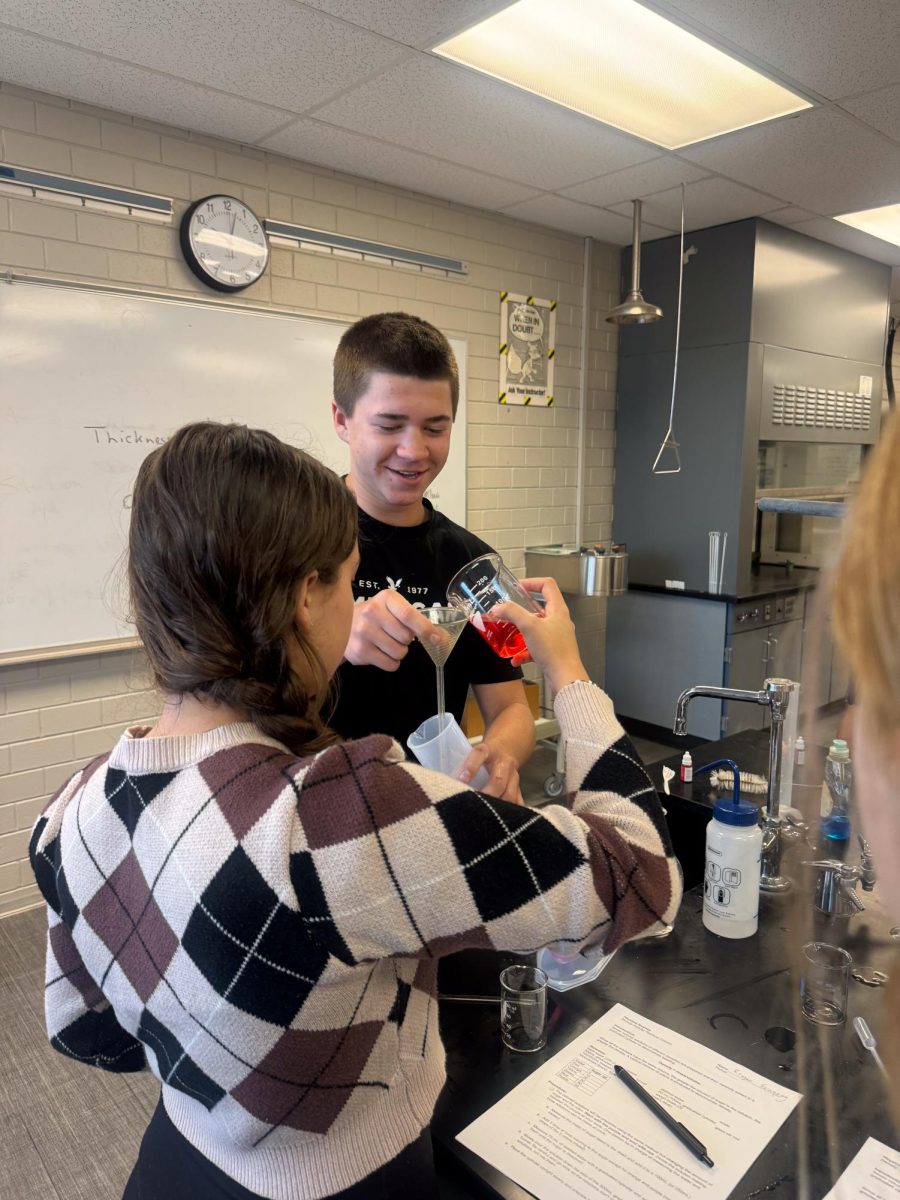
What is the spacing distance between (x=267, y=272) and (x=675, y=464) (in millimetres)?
2545

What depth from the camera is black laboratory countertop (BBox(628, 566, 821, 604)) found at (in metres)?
4.24

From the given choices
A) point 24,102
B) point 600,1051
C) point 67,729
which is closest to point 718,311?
point 24,102

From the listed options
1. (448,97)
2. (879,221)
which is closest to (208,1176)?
(448,97)

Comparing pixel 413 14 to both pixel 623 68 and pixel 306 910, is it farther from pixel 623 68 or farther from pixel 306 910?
pixel 306 910

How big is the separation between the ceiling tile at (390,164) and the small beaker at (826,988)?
3.15 meters

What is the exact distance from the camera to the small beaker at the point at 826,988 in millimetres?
1083

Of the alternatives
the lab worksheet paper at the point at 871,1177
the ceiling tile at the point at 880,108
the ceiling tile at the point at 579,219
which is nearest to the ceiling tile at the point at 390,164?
the ceiling tile at the point at 579,219

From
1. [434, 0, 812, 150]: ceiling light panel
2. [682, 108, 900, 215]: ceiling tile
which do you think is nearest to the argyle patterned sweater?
[434, 0, 812, 150]: ceiling light panel

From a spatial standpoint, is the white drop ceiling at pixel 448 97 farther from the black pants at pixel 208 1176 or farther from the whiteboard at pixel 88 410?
the black pants at pixel 208 1176

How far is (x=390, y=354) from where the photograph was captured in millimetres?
1575

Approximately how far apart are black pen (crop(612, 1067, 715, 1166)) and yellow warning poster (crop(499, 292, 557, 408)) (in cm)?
375

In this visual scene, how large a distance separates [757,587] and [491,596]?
11.9ft

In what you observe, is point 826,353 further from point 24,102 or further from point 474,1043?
point 474,1043

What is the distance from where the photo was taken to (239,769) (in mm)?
724
